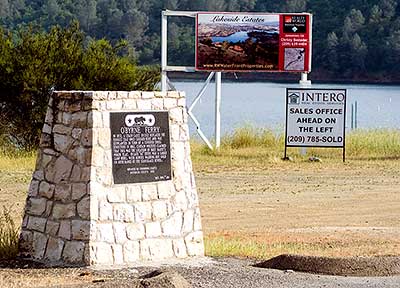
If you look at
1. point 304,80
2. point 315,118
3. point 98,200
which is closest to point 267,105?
point 304,80

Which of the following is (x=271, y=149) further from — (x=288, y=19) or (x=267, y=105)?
(x=267, y=105)

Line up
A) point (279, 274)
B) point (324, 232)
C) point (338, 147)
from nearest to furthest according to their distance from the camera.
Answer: point (279, 274), point (324, 232), point (338, 147)

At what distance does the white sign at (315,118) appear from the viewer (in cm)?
2936

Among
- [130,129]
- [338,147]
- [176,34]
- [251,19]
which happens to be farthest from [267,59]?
[176,34]

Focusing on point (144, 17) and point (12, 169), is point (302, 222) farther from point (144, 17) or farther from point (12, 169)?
point (144, 17)

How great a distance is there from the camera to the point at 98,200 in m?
12.3

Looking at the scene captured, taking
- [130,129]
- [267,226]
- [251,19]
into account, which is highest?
[251,19]

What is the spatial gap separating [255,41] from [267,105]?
21.6 m

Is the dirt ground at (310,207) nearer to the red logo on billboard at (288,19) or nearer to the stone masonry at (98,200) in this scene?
the stone masonry at (98,200)

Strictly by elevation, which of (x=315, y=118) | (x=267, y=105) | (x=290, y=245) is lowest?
(x=290, y=245)

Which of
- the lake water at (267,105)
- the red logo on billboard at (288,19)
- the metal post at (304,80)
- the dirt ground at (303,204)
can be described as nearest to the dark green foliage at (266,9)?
the lake water at (267,105)

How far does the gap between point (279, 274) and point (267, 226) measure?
16.3ft

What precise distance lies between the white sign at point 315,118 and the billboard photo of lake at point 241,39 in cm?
180

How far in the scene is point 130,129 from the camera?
12688 mm
